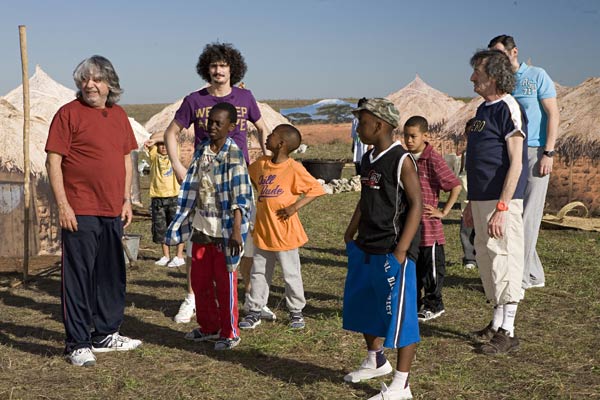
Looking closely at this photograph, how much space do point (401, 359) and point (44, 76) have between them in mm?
27611

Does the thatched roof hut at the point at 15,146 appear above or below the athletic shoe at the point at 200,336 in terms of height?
above

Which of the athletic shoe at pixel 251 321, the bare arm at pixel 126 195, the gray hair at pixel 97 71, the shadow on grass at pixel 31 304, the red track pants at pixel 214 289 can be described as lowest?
the shadow on grass at pixel 31 304

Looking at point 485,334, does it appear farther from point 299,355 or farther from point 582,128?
point 582,128

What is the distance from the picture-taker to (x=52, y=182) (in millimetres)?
4895

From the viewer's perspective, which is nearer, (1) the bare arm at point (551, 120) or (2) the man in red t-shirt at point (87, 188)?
(2) the man in red t-shirt at point (87, 188)

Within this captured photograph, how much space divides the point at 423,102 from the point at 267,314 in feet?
92.2

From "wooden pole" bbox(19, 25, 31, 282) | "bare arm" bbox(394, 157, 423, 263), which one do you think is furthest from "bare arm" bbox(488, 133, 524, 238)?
"wooden pole" bbox(19, 25, 31, 282)

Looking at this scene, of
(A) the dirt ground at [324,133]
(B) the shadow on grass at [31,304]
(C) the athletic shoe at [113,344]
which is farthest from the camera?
(A) the dirt ground at [324,133]

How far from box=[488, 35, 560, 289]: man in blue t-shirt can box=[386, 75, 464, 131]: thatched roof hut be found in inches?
975

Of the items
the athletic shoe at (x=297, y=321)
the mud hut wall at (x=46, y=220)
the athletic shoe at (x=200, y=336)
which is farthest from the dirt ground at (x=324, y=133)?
the athletic shoe at (x=200, y=336)

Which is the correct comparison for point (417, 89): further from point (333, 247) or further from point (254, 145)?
point (333, 247)

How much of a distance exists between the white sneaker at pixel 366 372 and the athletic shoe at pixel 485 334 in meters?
1.21

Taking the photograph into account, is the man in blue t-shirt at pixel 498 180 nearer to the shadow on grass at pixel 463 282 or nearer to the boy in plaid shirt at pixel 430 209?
the boy in plaid shirt at pixel 430 209

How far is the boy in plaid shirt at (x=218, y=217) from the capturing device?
5.25 metres
